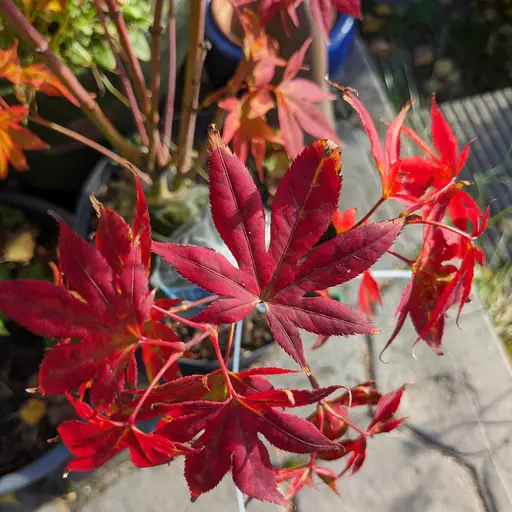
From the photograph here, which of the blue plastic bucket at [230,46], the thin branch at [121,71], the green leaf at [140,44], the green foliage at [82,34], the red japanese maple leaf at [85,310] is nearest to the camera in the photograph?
the red japanese maple leaf at [85,310]

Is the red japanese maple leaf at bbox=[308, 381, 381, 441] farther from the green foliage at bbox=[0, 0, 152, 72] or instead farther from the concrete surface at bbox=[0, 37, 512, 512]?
the green foliage at bbox=[0, 0, 152, 72]

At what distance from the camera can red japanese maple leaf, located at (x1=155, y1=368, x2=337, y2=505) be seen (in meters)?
0.43

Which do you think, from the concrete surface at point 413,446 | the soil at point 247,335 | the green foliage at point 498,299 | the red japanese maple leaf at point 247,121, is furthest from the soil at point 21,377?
the green foliage at point 498,299

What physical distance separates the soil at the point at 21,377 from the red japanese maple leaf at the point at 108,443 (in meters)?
0.52

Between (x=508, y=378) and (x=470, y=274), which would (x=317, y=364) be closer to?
(x=508, y=378)

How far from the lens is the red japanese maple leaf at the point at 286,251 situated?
1.33ft

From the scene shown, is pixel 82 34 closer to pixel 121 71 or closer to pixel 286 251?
pixel 121 71

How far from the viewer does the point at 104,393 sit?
1.41ft

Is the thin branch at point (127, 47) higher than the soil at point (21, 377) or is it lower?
higher

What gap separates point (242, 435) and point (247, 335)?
54cm

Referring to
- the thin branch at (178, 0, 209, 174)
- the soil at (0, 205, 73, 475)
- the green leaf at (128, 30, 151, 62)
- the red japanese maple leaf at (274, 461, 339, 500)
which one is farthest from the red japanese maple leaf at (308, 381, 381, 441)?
the green leaf at (128, 30, 151, 62)

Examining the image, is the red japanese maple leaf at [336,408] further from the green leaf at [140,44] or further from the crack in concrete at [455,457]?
the green leaf at [140,44]

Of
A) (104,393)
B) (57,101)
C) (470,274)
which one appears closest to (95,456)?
(104,393)

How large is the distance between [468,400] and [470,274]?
69cm
